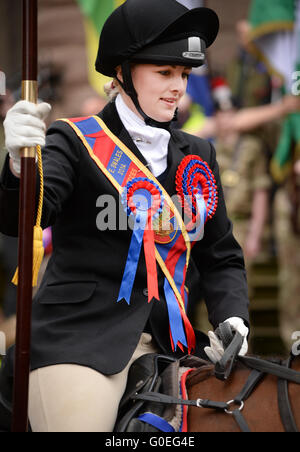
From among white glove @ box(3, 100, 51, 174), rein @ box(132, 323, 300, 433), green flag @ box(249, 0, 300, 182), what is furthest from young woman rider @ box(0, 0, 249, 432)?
green flag @ box(249, 0, 300, 182)

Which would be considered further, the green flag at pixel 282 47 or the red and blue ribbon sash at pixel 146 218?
the green flag at pixel 282 47

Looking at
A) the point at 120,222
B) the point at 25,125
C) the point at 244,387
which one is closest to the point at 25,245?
the point at 25,125

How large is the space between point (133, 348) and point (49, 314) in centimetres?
33

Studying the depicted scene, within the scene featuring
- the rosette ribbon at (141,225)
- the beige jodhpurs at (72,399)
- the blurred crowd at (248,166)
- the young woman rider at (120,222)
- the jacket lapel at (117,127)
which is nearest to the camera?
the beige jodhpurs at (72,399)

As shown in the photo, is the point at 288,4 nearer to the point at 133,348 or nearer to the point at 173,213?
the point at 173,213

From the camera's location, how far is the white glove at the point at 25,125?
239 centimetres

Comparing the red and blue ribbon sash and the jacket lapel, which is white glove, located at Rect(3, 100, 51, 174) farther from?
the jacket lapel

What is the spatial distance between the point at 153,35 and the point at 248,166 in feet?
12.6

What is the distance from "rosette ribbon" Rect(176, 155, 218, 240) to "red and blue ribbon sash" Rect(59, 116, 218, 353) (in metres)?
0.08

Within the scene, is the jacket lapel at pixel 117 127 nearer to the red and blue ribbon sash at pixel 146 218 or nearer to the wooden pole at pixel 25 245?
the red and blue ribbon sash at pixel 146 218

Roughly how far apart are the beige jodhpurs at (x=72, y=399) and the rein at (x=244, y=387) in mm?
104

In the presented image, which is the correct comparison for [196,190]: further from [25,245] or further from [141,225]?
[25,245]

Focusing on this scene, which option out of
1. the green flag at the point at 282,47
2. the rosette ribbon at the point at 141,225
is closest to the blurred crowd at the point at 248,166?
the green flag at the point at 282,47

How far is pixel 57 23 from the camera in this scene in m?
8.75
